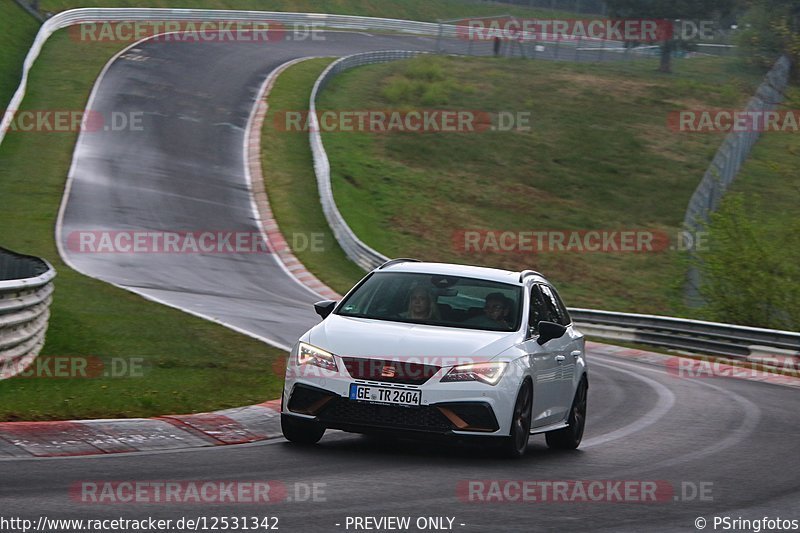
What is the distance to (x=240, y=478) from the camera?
819cm

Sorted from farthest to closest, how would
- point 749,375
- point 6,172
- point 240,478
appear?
1. point 6,172
2. point 749,375
3. point 240,478

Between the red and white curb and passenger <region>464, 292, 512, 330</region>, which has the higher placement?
passenger <region>464, 292, 512, 330</region>

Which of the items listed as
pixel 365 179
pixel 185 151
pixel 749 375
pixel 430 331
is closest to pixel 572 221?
pixel 365 179

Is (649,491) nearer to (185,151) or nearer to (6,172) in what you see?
(6,172)

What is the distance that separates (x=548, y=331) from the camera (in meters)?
10.3

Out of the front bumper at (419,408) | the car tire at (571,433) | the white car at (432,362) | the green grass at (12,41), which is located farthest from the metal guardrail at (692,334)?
the green grass at (12,41)

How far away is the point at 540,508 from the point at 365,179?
3564 cm

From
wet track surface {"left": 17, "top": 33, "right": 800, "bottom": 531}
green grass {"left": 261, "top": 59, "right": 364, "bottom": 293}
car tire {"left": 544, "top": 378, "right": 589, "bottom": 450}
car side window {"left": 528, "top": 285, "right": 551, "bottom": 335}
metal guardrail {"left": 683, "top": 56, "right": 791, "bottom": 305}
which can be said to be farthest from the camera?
green grass {"left": 261, "top": 59, "right": 364, "bottom": 293}

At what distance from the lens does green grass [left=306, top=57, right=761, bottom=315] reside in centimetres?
3762

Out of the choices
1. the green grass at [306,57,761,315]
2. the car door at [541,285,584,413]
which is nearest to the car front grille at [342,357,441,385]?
the car door at [541,285,584,413]

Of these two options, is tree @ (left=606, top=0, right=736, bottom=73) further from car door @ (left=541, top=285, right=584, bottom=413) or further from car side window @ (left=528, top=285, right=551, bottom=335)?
car side window @ (left=528, top=285, right=551, bottom=335)

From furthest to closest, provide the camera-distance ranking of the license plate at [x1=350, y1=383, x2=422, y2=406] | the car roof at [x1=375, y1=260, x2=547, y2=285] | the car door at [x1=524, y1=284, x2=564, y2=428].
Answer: the car roof at [x1=375, y1=260, x2=547, y2=285]
the car door at [x1=524, y1=284, x2=564, y2=428]
the license plate at [x1=350, y1=383, x2=422, y2=406]

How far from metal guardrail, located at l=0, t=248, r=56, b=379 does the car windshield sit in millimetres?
3646

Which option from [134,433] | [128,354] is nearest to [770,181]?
[128,354]
